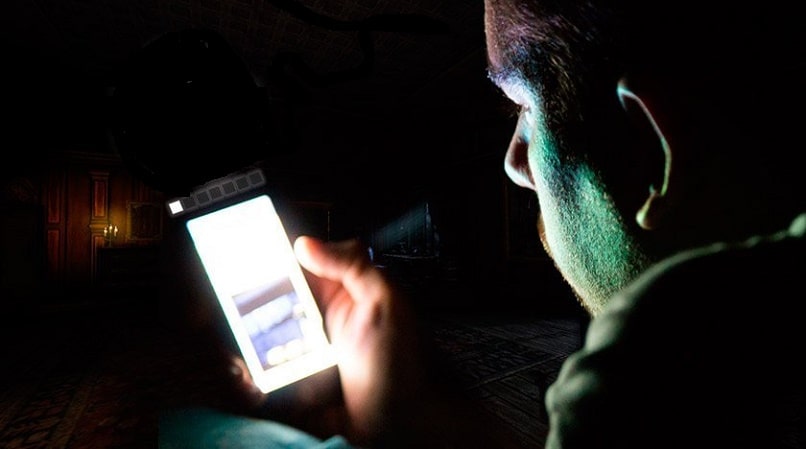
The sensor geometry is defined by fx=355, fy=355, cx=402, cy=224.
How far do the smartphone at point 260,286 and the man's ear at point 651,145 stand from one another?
960mm

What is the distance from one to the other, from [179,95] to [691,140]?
0.82 meters

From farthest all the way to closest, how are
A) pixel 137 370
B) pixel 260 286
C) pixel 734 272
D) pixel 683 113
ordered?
pixel 137 370 → pixel 260 286 → pixel 683 113 → pixel 734 272

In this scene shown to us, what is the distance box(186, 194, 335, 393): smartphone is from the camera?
1.16m

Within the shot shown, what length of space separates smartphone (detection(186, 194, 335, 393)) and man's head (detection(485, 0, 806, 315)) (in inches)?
37.3

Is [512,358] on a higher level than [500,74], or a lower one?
lower

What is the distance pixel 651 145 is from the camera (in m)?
0.46

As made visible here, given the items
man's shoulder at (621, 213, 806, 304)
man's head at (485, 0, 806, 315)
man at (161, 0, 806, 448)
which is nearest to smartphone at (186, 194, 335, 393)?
man at (161, 0, 806, 448)

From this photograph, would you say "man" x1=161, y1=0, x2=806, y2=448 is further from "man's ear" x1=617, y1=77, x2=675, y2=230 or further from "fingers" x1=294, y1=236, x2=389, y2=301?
"fingers" x1=294, y1=236, x2=389, y2=301

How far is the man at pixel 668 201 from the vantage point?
22 centimetres

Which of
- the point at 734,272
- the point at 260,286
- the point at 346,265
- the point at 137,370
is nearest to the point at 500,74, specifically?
the point at 734,272

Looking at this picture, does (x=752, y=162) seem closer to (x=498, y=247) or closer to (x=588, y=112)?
(x=588, y=112)

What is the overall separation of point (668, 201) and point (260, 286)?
1130mm

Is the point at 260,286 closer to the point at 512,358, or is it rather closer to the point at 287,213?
the point at 287,213

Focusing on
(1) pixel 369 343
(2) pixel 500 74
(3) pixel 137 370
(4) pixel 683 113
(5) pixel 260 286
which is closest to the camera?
(4) pixel 683 113
